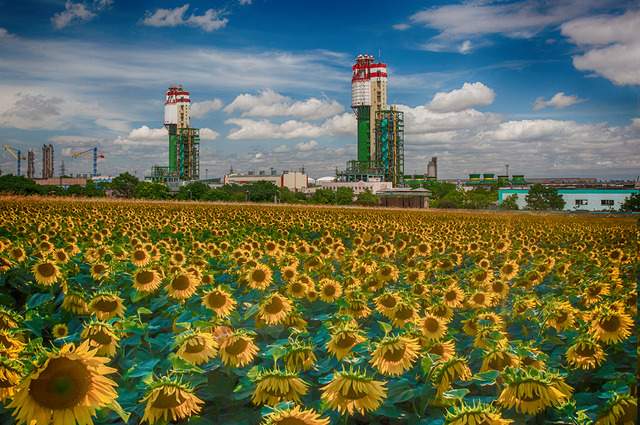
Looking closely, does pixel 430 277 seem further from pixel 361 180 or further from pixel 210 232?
pixel 361 180

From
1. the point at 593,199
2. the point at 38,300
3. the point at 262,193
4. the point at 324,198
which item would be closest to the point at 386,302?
the point at 38,300

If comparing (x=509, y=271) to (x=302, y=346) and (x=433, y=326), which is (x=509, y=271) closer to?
(x=433, y=326)

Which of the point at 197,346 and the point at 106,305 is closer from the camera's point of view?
the point at 197,346

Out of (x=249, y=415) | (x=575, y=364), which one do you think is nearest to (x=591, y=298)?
(x=575, y=364)

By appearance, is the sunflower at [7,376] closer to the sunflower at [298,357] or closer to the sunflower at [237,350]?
the sunflower at [237,350]

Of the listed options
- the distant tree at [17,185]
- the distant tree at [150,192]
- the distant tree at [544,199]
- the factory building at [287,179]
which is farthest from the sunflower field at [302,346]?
the factory building at [287,179]

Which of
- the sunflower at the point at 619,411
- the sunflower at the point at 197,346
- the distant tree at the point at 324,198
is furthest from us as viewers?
the distant tree at the point at 324,198
